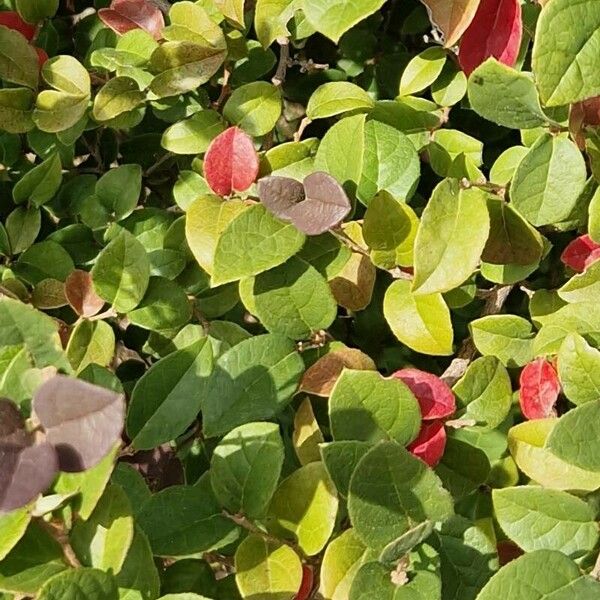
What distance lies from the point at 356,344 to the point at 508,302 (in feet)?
0.69

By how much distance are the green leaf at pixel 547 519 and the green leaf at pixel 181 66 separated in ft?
1.71

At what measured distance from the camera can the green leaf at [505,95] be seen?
0.77 metres

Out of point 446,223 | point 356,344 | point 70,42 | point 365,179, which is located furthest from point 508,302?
point 70,42

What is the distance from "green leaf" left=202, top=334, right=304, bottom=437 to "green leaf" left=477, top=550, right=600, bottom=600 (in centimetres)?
24

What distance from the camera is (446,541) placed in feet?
2.61

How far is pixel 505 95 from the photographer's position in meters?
0.79

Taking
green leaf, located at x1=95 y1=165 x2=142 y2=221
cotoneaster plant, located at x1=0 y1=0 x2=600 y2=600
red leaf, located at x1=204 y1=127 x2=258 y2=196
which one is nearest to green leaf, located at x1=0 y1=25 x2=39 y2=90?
cotoneaster plant, located at x1=0 y1=0 x2=600 y2=600

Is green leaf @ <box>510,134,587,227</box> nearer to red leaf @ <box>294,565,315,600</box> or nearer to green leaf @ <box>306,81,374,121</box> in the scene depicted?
green leaf @ <box>306,81,374,121</box>

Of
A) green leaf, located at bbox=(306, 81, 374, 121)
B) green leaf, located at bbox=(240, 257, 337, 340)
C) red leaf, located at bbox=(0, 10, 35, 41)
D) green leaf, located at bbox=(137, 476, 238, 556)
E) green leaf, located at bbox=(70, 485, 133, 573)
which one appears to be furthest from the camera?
red leaf, located at bbox=(0, 10, 35, 41)

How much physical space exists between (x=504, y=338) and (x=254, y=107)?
1.22 ft

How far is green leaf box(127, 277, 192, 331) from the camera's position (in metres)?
0.91

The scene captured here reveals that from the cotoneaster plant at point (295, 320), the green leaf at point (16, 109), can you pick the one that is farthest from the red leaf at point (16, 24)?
the green leaf at point (16, 109)

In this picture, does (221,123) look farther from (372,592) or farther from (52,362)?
(372,592)

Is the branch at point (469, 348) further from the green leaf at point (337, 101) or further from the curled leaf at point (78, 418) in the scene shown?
the curled leaf at point (78, 418)
